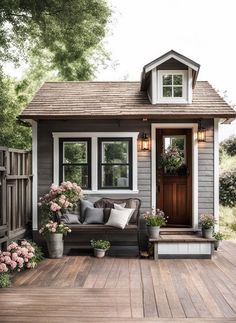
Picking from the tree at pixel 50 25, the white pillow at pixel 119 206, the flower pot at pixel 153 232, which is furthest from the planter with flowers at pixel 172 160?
the tree at pixel 50 25

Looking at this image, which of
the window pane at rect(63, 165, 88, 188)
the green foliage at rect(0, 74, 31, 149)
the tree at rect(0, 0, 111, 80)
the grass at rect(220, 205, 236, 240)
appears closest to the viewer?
the window pane at rect(63, 165, 88, 188)

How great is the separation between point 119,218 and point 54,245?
146 cm

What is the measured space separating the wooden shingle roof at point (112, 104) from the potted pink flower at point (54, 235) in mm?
2409

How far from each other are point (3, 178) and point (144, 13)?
19488 millimetres

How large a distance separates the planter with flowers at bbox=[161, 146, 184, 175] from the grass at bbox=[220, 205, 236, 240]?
2917 mm

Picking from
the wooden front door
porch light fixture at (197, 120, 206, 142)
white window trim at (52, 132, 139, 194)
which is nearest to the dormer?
porch light fixture at (197, 120, 206, 142)

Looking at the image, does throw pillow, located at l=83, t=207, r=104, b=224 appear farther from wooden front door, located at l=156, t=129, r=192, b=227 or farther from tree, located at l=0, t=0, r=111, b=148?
tree, located at l=0, t=0, r=111, b=148

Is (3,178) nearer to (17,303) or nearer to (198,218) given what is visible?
(17,303)

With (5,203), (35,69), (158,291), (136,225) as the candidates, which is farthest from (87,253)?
(35,69)

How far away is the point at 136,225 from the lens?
8.39 meters

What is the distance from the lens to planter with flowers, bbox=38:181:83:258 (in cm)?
808

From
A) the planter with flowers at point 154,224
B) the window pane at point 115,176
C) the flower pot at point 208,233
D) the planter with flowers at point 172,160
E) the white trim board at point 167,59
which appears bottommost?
the flower pot at point 208,233

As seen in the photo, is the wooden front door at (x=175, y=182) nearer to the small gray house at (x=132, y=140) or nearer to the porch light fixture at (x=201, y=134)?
the small gray house at (x=132, y=140)

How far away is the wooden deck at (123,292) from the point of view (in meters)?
4.74
